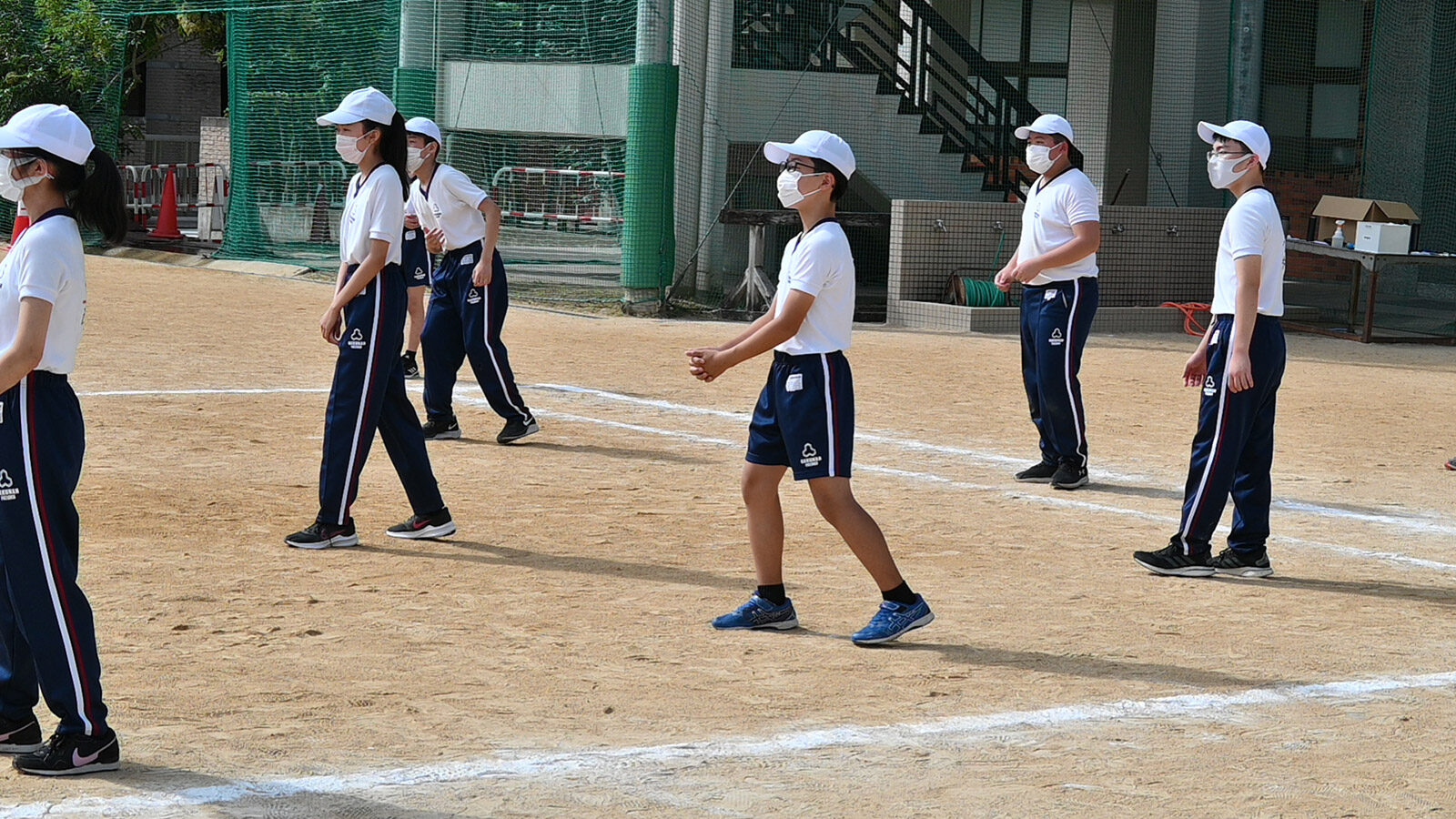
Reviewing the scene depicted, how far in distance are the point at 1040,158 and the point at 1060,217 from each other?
1.33 ft

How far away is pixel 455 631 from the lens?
241 inches

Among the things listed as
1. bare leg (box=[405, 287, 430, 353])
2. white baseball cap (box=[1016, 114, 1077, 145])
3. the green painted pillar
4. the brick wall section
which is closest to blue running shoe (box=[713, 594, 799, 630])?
white baseball cap (box=[1016, 114, 1077, 145])

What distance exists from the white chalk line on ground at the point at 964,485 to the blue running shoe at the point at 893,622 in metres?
2.82


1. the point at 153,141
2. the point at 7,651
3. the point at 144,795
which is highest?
the point at 153,141

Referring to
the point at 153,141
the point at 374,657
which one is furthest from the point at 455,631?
the point at 153,141

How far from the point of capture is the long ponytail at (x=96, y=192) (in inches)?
178

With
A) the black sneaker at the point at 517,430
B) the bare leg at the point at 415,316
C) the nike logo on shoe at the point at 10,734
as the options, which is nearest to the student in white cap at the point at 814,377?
the nike logo on shoe at the point at 10,734

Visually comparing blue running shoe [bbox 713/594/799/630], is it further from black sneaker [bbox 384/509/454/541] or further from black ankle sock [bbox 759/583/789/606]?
black sneaker [bbox 384/509/454/541]

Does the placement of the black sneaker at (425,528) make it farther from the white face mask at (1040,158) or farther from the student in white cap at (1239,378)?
the white face mask at (1040,158)

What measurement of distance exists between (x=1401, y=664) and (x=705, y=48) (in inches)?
567

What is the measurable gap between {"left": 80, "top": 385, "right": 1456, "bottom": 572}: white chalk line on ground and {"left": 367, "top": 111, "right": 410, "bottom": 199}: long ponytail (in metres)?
3.50

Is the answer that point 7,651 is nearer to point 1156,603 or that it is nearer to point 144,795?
point 144,795

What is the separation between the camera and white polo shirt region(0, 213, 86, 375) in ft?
14.2

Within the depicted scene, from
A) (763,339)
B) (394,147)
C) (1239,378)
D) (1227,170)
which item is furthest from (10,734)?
(1227,170)
